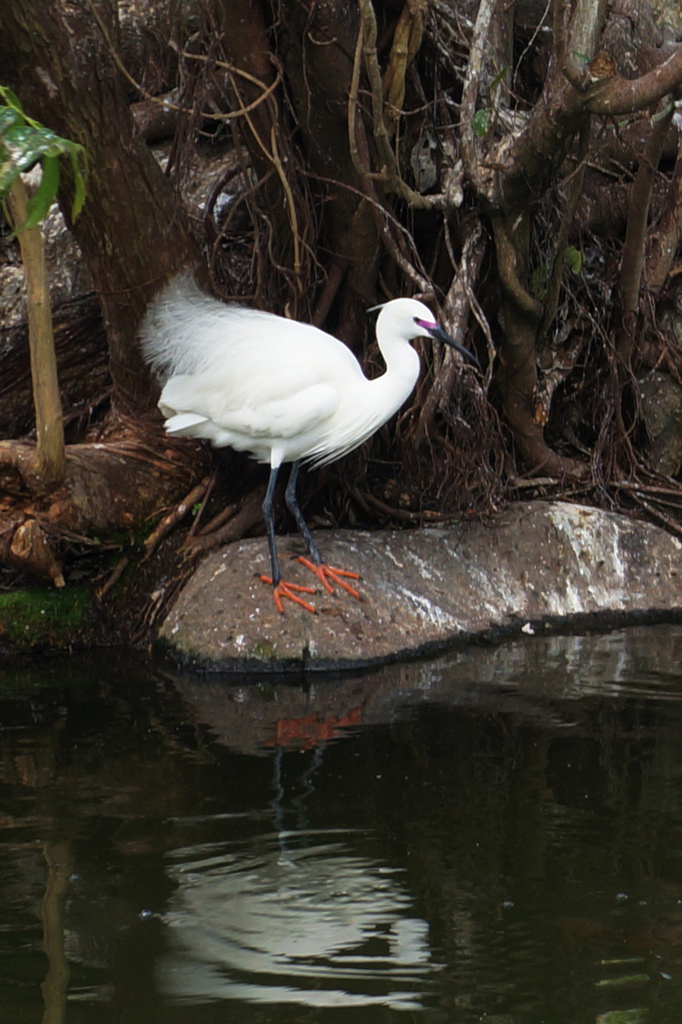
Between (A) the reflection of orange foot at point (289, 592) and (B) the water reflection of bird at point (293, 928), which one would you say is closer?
(B) the water reflection of bird at point (293, 928)

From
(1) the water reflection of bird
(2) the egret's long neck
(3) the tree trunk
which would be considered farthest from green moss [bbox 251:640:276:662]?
(1) the water reflection of bird

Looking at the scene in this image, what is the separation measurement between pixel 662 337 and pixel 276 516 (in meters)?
2.58

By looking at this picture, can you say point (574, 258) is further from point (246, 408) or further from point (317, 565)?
point (317, 565)

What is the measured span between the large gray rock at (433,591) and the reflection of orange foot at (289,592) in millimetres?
31

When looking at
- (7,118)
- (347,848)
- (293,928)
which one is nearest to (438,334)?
(347,848)

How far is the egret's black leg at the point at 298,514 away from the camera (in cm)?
588

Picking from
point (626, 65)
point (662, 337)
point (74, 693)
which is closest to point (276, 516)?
point (74, 693)

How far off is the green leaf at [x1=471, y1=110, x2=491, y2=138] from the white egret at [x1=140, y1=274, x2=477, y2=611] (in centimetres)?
90

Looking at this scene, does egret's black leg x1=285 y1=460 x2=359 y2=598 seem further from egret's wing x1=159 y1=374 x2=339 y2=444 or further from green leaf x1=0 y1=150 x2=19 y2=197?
green leaf x1=0 y1=150 x2=19 y2=197

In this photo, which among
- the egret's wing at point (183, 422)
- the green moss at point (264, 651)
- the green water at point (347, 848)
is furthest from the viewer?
the egret's wing at point (183, 422)

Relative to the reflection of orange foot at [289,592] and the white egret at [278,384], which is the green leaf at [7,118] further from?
the reflection of orange foot at [289,592]

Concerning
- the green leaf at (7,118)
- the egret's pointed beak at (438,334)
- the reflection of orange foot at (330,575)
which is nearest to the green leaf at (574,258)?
the egret's pointed beak at (438,334)

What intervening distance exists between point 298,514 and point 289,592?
477mm

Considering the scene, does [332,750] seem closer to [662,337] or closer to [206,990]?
[206,990]
